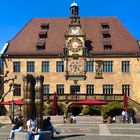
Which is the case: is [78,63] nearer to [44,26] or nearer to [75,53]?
[75,53]

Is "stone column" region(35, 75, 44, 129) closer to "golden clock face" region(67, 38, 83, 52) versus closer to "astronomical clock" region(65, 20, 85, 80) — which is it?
"astronomical clock" region(65, 20, 85, 80)

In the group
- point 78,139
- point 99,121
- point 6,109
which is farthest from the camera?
point 6,109

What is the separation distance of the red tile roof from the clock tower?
1521 mm

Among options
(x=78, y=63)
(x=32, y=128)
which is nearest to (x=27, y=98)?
(x=32, y=128)

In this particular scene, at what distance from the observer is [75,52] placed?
209 feet

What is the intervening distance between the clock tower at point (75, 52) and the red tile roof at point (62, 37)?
59.9 inches

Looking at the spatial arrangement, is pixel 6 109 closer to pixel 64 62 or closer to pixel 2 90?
pixel 2 90

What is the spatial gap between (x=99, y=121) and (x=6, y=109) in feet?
71.0

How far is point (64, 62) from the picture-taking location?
6394 centimetres

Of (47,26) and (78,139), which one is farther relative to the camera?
(47,26)

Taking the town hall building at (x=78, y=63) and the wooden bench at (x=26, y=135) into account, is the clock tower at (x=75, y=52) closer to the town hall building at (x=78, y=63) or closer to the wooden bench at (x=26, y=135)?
the town hall building at (x=78, y=63)

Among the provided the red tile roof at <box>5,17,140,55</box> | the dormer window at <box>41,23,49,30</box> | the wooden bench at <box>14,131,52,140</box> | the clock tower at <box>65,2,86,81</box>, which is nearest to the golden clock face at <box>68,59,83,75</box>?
the clock tower at <box>65,2,86,81</box>

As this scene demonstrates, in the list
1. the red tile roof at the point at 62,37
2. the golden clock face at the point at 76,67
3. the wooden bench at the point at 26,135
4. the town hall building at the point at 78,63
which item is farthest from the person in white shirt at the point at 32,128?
the red tile roof at the point at 62,37

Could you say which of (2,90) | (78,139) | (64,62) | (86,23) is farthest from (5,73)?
(78,139)
